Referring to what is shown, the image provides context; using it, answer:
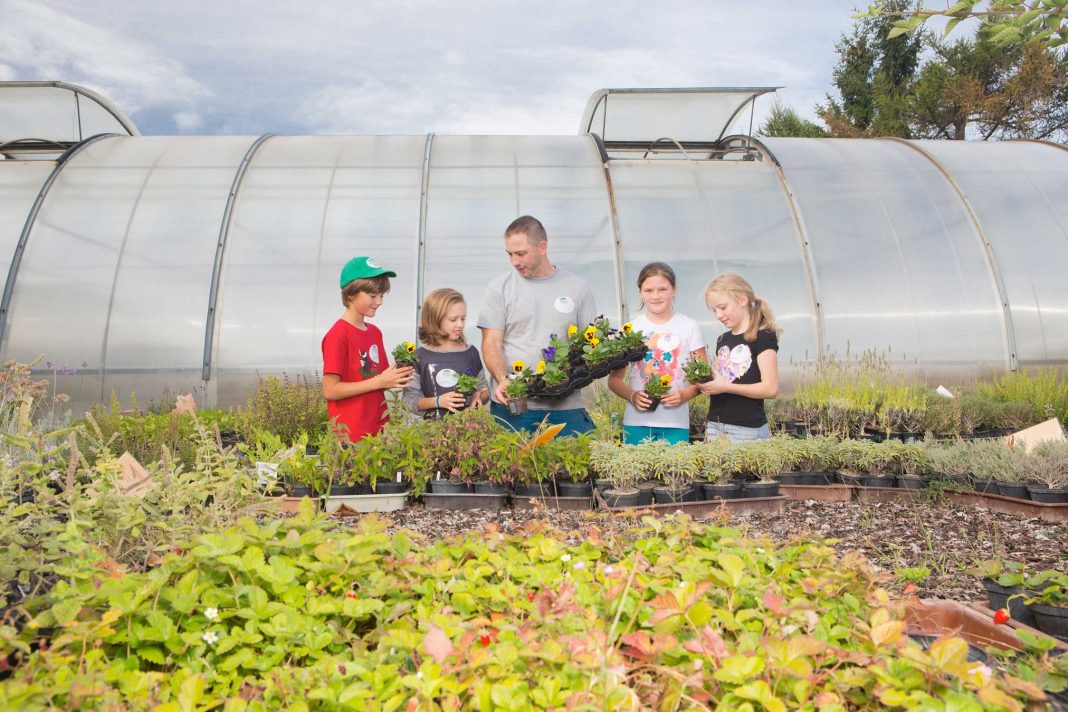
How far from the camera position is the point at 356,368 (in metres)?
4.86

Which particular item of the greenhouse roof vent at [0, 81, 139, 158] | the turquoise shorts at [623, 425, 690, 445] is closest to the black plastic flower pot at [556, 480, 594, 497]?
the turquoise shorts at [623, 425, 690, 445]

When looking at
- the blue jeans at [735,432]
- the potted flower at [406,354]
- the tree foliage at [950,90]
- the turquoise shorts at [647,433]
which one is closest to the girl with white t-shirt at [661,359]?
the turquoise shorts at [647,433]

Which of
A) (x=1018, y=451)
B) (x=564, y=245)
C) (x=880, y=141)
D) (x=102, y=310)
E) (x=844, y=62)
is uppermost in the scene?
(x=844, y=62)

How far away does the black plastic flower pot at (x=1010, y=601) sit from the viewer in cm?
267

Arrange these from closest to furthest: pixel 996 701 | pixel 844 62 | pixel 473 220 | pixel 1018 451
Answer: pixel 996 701 → pixel 1018 451 → pixel 473 220 → pixel 844 62

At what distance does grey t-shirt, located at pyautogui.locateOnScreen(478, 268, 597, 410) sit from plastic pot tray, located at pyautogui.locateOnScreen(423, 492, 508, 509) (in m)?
0.70

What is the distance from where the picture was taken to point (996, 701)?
4.69 feet

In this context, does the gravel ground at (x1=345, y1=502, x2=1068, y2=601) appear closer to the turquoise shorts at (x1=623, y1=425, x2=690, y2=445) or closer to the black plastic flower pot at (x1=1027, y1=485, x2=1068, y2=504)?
the black plastic flower pot at (x1=1027, y1=485, x2=1068, y2=504)

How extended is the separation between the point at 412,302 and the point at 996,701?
25.9 feet

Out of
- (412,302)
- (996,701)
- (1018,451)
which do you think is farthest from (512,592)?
(412,302)

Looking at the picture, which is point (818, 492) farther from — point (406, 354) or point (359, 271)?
point (359, 271)

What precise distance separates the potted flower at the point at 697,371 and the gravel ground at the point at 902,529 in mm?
829

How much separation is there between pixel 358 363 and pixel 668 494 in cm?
198

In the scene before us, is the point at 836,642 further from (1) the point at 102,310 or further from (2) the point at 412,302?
(1) the point at 102,310
